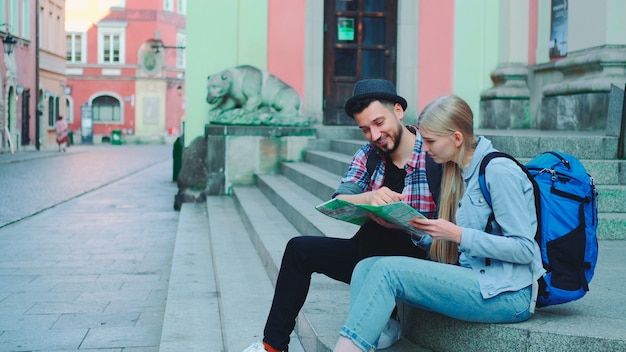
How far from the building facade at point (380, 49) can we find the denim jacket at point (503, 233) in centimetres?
926

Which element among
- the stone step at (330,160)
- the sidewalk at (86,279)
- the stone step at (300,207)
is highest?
the stone step at (330,160)

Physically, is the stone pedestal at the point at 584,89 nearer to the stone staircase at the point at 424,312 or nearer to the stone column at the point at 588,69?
the stone column at the point at 588,69

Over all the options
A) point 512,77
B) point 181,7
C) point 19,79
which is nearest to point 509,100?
point 512,77

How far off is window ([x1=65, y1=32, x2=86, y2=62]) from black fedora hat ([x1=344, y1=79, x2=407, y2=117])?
5327 cm

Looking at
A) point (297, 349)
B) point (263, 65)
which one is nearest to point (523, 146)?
point (297, 349)

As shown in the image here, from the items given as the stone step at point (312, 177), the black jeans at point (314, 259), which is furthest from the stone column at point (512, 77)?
the black jeans at point (314, 259)

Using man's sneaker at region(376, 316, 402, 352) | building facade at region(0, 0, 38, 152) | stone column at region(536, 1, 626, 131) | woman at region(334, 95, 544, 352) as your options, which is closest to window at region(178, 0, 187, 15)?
building facade at region(0, 0, 38, 152)

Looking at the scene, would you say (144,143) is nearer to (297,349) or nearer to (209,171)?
(209,171)

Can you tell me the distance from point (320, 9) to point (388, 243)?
409 inches

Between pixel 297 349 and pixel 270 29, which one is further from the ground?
pixel 270 29

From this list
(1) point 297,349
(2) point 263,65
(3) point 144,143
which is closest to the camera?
(1) point 297,349

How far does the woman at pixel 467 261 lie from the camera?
9.95 ft

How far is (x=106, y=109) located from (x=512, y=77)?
147ft

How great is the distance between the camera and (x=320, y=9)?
537 inches
